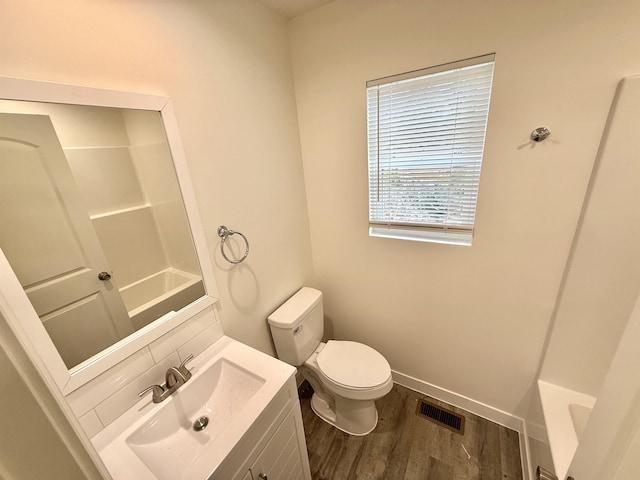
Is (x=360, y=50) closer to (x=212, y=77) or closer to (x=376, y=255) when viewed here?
(x=212, y=77)

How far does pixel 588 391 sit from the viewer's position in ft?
4.20

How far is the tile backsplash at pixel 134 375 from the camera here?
836mm

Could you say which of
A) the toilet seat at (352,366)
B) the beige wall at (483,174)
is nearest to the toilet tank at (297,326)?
the toilet seat at (352,366)

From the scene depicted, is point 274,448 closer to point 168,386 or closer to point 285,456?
point 285,456

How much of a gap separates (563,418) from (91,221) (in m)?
2.10

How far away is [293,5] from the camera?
1308 millimetres

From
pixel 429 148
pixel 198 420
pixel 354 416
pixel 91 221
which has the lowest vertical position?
pixel 354 416

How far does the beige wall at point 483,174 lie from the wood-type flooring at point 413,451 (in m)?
0.21

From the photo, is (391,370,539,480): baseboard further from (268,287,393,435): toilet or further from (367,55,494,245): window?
(367,55,494,245): window

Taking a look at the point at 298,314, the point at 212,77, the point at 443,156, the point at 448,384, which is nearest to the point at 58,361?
the point at 298,314

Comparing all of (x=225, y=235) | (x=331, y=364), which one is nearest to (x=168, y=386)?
(x=225, y=235)

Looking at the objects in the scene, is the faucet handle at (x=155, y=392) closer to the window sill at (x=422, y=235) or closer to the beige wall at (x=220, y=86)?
the beige wall at (x=220, y=86)

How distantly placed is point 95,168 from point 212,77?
597 millimetres

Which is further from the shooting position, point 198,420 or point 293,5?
point 293,5
